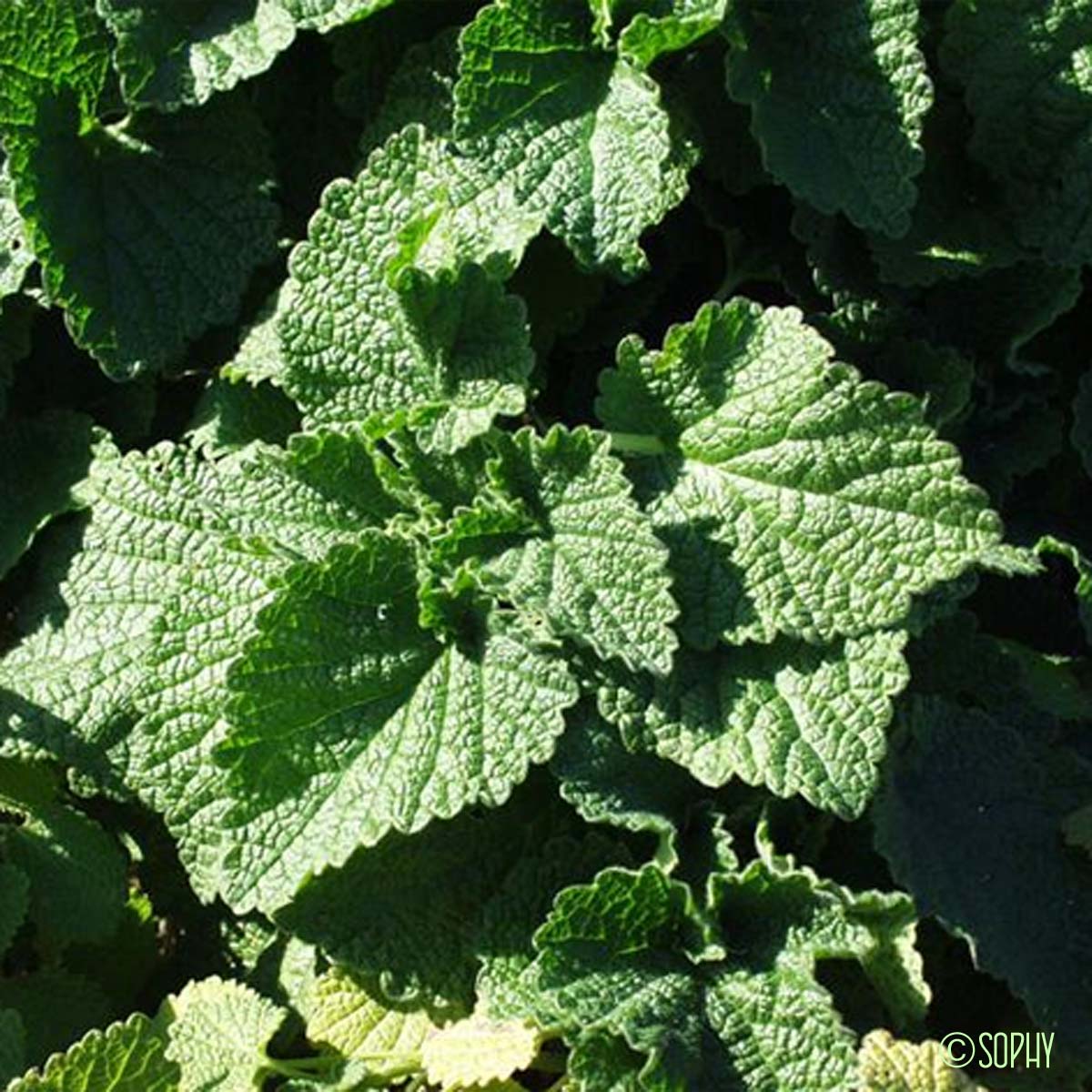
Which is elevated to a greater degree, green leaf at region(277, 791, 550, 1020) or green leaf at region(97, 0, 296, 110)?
green leaf at region(97, 0, 296, 110)

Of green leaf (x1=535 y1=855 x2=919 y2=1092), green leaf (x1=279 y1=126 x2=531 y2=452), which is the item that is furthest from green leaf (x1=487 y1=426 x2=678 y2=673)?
green leaf (x1=535 y1=855 x2=919 y2=1092)

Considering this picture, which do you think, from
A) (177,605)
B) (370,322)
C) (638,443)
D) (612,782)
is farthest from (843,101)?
(177,605)

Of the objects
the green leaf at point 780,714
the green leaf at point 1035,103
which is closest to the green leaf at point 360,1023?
the green leaf at point 780,714

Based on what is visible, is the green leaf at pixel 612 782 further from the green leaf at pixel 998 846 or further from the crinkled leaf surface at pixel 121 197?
the crinkled leaf surface at pixel 121 197

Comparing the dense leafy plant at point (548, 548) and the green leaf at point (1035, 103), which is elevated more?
the green leaf at point (1035, 103)

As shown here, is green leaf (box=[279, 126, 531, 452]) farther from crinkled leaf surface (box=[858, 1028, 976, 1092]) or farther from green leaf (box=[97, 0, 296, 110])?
crinkled leaf surface (box=[858, 1028, 976, 1092])

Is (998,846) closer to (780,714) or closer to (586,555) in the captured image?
(780,714)
